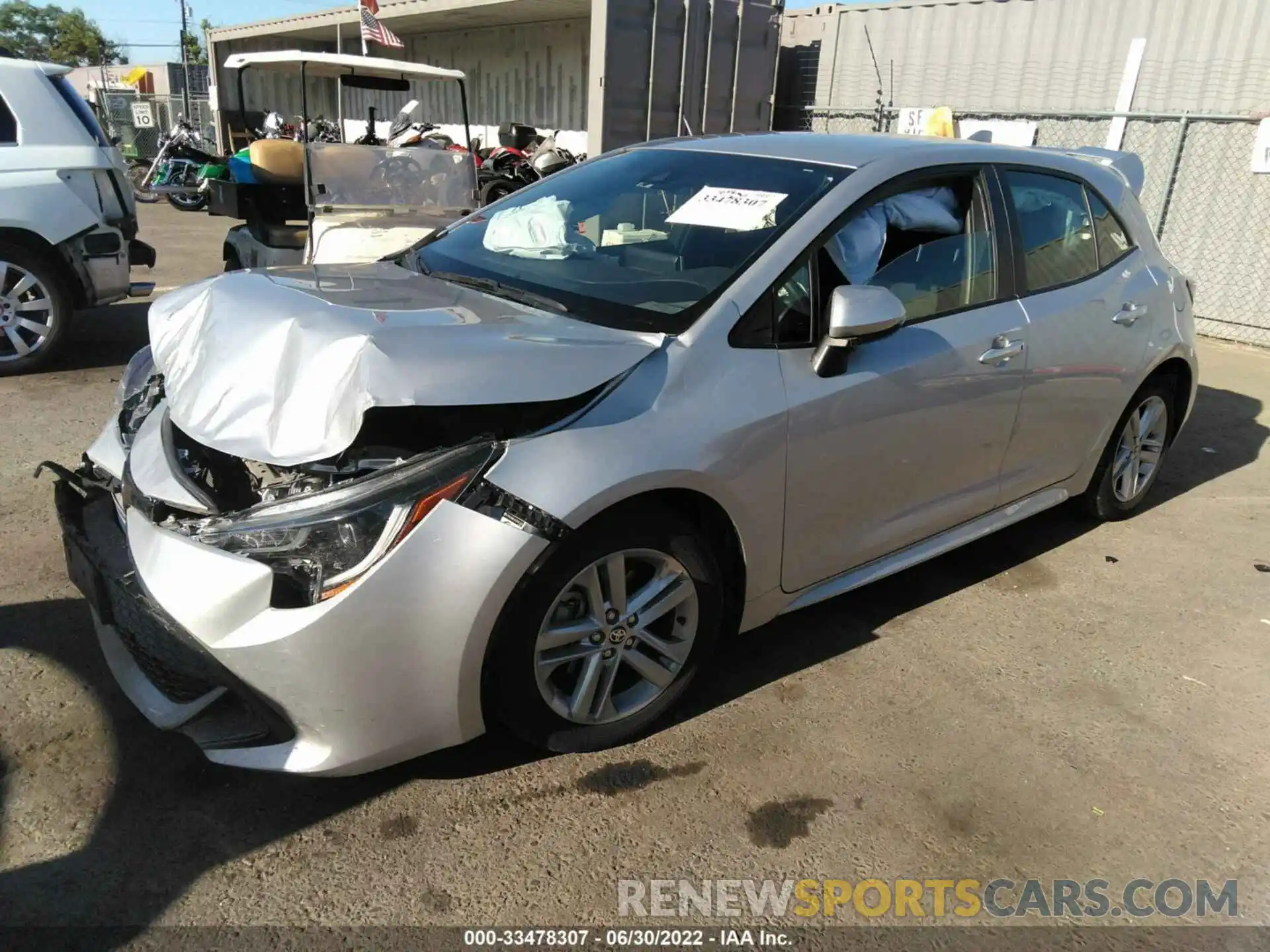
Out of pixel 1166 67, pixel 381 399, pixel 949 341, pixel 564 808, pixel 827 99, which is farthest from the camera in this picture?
pixel 827 99

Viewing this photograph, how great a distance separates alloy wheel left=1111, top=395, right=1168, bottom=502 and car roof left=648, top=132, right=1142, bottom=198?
3.67 ft

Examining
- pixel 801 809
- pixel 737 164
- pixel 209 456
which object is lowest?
pixel 801 809

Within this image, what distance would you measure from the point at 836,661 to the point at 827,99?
10.4m

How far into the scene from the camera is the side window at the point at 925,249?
308 centimetres

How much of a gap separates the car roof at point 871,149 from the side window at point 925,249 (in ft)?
0.36

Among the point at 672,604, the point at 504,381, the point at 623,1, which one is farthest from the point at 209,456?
the point at 623,1

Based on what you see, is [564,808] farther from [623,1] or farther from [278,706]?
[623,1]

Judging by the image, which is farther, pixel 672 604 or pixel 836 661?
pixel 836 661

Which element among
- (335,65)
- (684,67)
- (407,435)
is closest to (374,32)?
(684,67)

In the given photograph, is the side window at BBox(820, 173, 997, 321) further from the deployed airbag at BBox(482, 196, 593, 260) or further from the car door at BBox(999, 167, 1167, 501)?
the deployed airbag at BBox(482, 196, 593, 260)

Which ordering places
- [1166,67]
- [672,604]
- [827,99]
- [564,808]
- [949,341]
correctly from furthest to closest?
1. [827,99]
2. [1166,67]
3. [949,341]
4. [672,604]
5. [564,808]

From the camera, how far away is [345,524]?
7.20ft

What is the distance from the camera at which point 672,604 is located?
272 centimetres

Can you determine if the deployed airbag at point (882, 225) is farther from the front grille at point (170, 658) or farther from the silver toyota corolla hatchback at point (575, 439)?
the front grille at point (170, 658)
